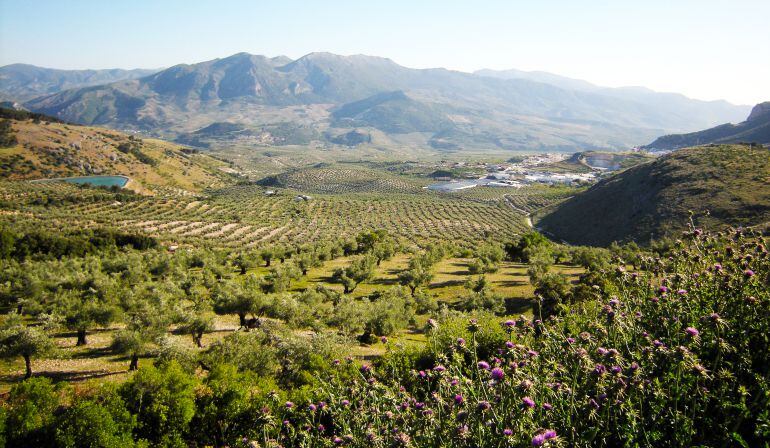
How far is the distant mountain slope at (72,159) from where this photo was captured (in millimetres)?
150125

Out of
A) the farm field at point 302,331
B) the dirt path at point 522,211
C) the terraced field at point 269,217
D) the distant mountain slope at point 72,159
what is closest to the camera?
the farm field at point 302,331

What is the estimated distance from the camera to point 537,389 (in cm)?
830

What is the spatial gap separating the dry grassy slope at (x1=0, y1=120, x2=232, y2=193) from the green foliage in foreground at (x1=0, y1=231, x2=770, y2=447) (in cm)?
15983

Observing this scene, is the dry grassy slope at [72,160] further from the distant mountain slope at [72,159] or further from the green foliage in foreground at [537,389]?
the green foliage in foreground at [537,389]

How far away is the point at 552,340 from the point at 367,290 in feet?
128

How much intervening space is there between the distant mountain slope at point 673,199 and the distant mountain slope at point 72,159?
15837 cm

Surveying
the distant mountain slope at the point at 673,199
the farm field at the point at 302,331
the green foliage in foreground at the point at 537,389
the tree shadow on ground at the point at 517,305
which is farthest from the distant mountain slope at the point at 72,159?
the green foliage in foreground at the point at 537,389

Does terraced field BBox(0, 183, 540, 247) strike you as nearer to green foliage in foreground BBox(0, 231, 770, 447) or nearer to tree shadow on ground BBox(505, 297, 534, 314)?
tree shadow on ground BBox(505, 297, 534, 314)

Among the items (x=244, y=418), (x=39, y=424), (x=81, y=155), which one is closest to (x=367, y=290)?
(x=244, y=418)

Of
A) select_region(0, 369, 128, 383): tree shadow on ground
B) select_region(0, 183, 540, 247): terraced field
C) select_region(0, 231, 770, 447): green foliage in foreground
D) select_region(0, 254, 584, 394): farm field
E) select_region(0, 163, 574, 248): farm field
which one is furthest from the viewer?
select_region(0, 183, 540, 247): terraced field

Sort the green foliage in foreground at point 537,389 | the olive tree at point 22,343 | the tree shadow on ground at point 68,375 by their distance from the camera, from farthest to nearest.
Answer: the tree shadow on ground at point 68,375, the olive tree at point 22,343, the green foliage in foreground at point 537,389

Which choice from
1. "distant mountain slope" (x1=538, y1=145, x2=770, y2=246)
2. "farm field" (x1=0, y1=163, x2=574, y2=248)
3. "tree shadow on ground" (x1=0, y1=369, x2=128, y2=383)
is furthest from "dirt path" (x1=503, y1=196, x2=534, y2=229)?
"tree shadow on ground" (x1=0, y1=369, x2=128, y2=383)

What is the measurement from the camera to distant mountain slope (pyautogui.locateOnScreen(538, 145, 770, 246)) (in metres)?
78.3

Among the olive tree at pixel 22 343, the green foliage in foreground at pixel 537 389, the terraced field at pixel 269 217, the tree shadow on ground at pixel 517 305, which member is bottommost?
the terraced field at pixel 269 217
